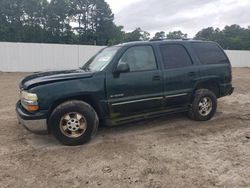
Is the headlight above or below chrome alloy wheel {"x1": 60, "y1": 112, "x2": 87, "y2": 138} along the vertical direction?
above

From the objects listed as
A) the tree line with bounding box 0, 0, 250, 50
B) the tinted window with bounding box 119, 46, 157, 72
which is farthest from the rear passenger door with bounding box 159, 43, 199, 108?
the tree line with bounding box 0, 0, 250, 50

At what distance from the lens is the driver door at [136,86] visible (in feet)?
16.6

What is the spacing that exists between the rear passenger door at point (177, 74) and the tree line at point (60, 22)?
29.9 meters

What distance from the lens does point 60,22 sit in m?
42.0

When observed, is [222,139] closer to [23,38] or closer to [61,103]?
[61,103]

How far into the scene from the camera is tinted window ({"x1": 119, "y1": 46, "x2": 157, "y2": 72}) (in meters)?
5.30

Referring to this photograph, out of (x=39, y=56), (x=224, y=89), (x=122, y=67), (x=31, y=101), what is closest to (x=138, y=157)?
(x=122, y=67)

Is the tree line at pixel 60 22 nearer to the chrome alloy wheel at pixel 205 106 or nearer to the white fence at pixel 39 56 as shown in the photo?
the white fence at pixel 39 56

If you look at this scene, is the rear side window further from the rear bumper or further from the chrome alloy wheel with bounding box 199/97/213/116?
the chrome alloy wheel with bounding box 199/97/213/116

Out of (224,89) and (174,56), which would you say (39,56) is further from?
(224,89)

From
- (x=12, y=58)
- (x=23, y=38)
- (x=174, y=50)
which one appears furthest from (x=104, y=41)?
(x=174, y=50)

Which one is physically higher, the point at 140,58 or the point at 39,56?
the point at 39,56

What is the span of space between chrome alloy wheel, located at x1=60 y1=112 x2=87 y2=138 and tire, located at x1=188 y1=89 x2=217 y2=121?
266cm

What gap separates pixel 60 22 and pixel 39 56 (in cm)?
2470
